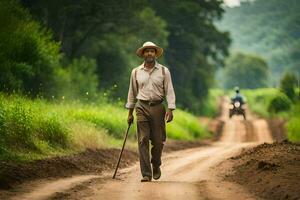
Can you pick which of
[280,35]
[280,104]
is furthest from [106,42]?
[280,35]

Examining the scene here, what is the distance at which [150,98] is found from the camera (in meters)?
13.5

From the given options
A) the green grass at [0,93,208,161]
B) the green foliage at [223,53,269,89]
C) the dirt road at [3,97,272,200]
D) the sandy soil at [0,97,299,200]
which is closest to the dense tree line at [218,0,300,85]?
the green foliage at [223,53,269,89]

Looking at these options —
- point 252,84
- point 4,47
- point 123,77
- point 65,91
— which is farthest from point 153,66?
point 252,84

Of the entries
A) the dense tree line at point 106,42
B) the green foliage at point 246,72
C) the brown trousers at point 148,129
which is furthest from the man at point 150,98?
the green foliage at point 246,72

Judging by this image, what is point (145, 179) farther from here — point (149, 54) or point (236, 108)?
point (236, 108)

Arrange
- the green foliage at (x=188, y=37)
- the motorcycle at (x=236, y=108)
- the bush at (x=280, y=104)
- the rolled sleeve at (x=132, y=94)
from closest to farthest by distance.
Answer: the rolled sleeve at (x=132, y=94), the motorcycle at (x=236, y=108), the bush at (x=280, y=104), the green foliage at (x=188, y=37)

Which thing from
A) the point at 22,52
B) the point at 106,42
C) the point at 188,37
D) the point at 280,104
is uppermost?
the point at 188,37

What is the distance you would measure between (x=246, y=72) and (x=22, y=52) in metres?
125

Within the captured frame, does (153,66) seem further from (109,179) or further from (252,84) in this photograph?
(252,84)

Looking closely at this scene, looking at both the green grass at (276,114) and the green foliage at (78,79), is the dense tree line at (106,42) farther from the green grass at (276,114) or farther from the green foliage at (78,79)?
the green grass at (276,114)

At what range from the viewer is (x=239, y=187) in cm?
1252

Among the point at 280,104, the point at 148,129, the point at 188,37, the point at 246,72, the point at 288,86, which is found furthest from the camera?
the point at 246,72

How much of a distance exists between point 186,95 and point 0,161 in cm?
5302

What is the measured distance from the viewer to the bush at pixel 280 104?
57438 millimetres
